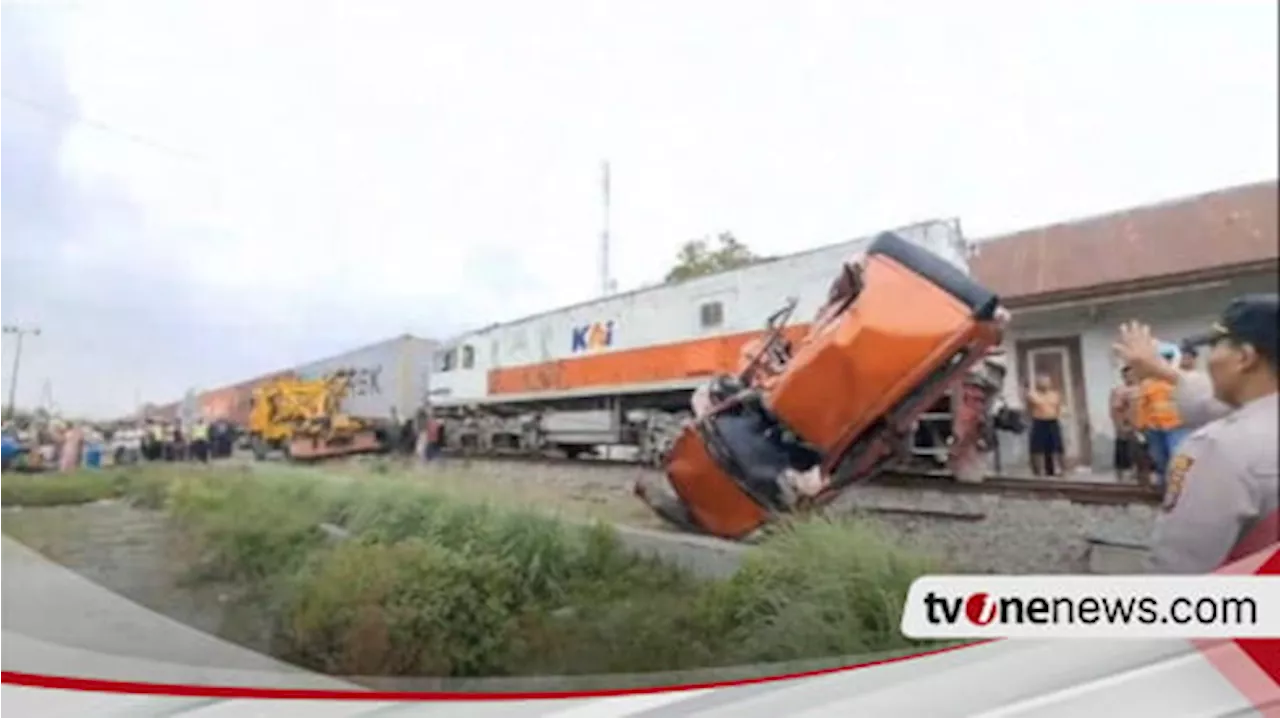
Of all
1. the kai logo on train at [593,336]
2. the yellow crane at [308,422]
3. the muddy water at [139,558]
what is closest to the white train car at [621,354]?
the kai logo on train at [593,336]

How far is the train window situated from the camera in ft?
3.54

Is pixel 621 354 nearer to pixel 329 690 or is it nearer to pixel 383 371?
pixel 383 371

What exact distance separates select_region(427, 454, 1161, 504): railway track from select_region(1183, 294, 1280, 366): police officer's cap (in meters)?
0.21

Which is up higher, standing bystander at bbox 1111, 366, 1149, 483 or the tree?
the tree

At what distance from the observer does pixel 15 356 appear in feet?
2.77

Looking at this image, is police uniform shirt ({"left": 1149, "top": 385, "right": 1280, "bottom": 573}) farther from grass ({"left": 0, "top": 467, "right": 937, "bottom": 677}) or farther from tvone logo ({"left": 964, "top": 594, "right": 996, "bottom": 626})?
grass ({"left": 0, "top": 467, "right": 937, "bottom": 677})

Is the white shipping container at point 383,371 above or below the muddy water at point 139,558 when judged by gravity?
above

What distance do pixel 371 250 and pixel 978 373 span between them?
2.59ft

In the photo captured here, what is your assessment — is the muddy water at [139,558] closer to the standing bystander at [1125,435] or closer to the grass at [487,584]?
the grass at [487,584]

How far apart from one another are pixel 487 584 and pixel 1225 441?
92cm

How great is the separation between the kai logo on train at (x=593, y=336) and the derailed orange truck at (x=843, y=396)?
0.49 ft

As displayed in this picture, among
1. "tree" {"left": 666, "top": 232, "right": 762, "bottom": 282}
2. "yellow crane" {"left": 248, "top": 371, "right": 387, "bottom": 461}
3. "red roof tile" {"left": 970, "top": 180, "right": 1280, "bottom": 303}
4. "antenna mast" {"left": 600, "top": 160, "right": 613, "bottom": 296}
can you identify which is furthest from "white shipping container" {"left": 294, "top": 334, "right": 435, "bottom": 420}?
"red roof tile" {"left": 970, "top": 180, "right": 1280, "bottom": 303}

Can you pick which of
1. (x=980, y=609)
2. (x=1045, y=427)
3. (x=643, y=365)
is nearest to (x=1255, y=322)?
(x=1045, y=427)

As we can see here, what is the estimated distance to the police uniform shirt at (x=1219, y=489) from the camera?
966mm
